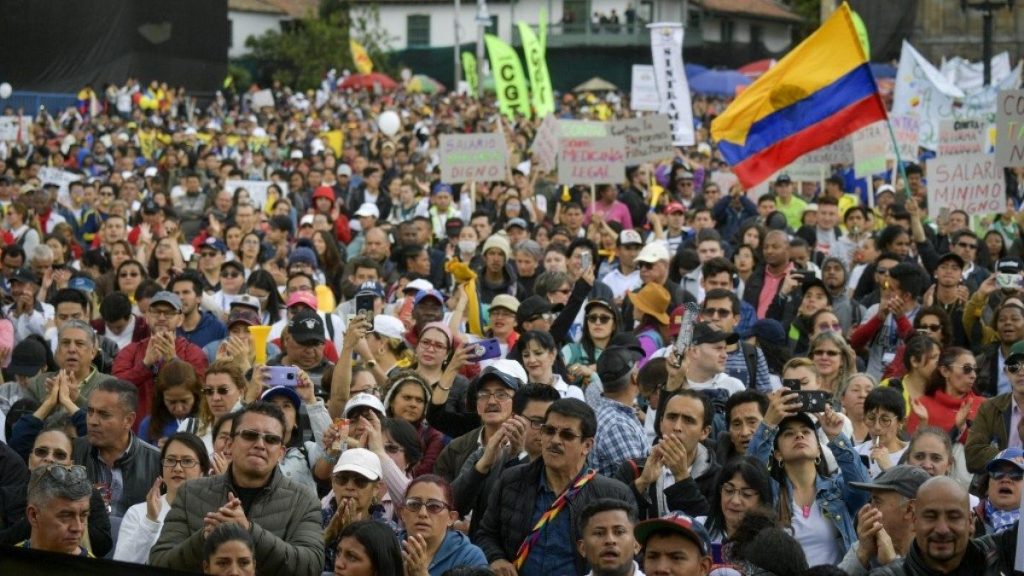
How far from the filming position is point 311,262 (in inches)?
560

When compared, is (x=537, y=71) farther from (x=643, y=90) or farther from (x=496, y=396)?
(x=496, y=396)

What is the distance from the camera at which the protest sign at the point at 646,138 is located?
1953 cm

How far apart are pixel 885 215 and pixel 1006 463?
31.0 feet

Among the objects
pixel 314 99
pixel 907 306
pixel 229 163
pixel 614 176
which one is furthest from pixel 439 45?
pixel 907 306

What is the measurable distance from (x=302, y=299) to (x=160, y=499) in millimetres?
4491

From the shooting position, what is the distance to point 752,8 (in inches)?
3314

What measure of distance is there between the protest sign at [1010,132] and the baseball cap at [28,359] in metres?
7.22

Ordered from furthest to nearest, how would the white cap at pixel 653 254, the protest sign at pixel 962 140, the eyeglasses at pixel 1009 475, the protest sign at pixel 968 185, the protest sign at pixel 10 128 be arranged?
the protest sign at pixel 10 128, the protest sign at pixel 962 140, the protest sign at pixel 968 185, the white cap at pixel 653 254, the eyeglasses at pixel 1009 475

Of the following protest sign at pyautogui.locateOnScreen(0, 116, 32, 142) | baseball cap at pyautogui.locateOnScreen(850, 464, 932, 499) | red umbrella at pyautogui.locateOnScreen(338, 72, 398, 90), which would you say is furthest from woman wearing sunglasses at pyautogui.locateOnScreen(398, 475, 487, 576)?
red umbrella at pyautogui.locateOnScreen(338, 72, 398, 90)

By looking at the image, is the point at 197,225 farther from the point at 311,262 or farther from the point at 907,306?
the point at 907,306

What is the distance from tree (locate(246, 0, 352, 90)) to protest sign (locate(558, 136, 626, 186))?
4993 cm

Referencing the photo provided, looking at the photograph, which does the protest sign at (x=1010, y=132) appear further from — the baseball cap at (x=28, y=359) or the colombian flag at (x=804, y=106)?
the baseball cap at (x=28, y=359)

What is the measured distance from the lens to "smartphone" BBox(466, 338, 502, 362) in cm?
962

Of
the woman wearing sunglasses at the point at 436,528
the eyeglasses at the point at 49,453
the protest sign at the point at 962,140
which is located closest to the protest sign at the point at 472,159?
the protest sign at the point at 962,140
